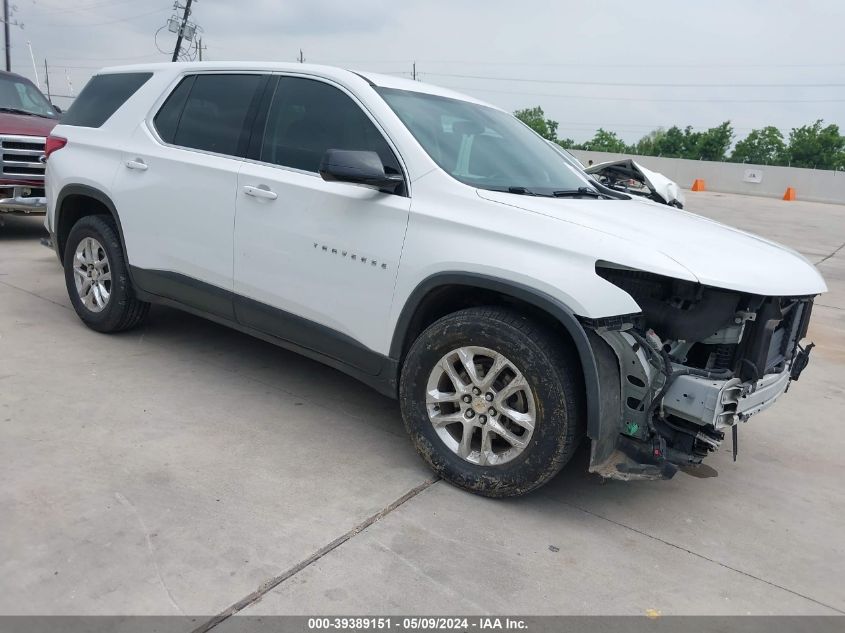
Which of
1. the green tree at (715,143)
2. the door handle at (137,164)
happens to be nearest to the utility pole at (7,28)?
the door handle at (137,164)

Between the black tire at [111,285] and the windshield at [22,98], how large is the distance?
5.17 m

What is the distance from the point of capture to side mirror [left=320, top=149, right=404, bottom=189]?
3.24 metres

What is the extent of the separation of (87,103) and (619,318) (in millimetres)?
4381

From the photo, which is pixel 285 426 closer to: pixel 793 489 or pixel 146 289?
pixel 146 289

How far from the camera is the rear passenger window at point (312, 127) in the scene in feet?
12.0

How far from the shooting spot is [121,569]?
2.56 m

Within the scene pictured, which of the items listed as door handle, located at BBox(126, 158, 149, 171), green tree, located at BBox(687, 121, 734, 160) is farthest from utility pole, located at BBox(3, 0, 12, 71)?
green tree, located at BBox(687, 121, 734, 160)

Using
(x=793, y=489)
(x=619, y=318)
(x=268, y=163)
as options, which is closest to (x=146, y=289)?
(x=268, y=163)

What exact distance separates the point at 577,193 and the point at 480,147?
0.59 metres

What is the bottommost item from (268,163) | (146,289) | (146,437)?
(146,437)

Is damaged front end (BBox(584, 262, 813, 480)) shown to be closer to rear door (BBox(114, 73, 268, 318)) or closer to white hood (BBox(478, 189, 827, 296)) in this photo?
white hood (BBox(478, 189, 827, 296))

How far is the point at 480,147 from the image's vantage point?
383 cm

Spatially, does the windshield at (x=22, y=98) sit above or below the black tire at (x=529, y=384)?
above
